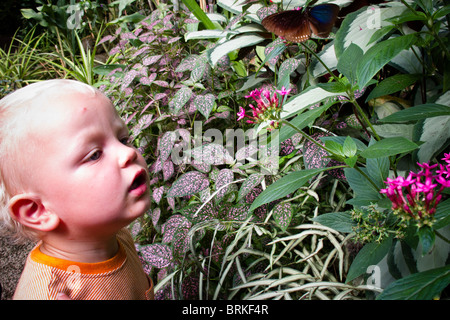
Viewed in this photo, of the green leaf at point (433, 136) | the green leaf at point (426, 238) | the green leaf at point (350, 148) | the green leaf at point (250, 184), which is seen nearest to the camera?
the green leaf at point (426, 238)

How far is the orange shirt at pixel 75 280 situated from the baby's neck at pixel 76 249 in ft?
0.05

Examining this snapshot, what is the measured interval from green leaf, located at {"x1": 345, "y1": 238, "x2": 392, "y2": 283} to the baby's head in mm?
404

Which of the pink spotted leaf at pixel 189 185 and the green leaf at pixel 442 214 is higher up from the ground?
the green leaf at pixel 442 214

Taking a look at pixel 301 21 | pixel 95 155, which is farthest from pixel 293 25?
pixel 95 155

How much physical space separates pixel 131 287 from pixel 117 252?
79 millimetres

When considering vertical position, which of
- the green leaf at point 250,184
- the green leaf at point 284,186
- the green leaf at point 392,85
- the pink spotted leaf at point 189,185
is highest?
the green leaf at point 392,85

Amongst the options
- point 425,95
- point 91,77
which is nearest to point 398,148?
point 425,95

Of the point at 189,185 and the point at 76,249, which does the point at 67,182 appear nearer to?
the point at 76,249

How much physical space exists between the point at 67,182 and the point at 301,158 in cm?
79

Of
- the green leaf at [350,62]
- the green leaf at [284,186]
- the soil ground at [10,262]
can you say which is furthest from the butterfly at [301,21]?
the soil ground at [10,262]

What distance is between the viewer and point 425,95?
1.10 m

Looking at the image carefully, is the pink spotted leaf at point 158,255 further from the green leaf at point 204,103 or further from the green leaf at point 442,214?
the green leaf at point 442,214

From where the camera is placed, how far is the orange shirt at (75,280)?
0.68m

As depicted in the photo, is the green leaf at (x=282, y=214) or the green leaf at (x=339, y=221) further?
the green leaf at (x=282, y=214)
